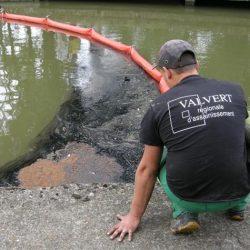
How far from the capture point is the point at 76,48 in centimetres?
895

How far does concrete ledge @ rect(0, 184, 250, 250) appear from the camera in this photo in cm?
242

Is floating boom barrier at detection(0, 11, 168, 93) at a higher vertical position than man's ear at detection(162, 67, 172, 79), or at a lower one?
A: lower

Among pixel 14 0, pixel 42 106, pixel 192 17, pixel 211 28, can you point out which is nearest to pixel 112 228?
pixel 42 106

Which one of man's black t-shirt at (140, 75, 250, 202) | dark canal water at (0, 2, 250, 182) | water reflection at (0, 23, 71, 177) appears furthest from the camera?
dark canal water at (0, 2, 250, 182)

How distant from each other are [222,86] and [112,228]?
115cm

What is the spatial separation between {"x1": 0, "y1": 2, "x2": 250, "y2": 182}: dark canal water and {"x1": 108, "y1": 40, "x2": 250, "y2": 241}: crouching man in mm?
1865

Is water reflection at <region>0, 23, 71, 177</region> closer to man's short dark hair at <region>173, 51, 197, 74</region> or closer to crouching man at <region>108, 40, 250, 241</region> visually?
crouching man at <region>108, 40, 250, 241</region>

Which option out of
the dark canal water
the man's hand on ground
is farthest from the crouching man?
the dark canal water

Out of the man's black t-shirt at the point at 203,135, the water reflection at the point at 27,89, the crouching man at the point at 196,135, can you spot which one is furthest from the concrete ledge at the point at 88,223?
the water reflection at the point at 27,89

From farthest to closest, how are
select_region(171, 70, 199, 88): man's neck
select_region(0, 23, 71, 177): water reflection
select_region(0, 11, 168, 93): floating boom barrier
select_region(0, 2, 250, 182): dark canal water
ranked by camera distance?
select_region(0, 11, 168, 93): floating boom barrier < select_region(0, 2, 250, 182): dark canal water < select_region(0, 23, 71, 177): water reflection < select_region(171, 70, 199, 88): man's neck

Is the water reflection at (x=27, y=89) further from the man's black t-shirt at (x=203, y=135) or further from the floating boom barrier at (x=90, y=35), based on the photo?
Result: the man's black t-shirt at (x=203, y=135)

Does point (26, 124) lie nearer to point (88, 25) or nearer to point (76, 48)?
point (76, 48)

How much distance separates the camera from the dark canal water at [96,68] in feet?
16.2

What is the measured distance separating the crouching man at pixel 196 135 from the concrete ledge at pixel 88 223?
0.24 meters
